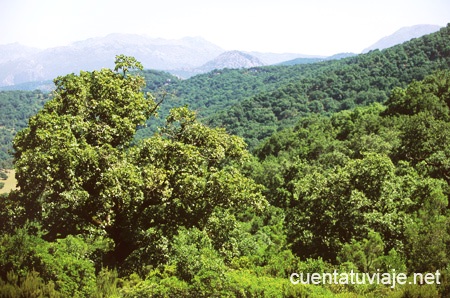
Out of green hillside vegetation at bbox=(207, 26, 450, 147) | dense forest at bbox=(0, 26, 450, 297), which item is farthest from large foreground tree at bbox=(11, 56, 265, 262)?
green hillside vegetation at bbox=(207, 26, 450, 147)

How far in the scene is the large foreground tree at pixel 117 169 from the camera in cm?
1318

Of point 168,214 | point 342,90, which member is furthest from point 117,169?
point 342,90

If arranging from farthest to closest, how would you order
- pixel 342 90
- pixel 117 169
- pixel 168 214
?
pixel 342 90, pixel 168 214, pixel 117 169

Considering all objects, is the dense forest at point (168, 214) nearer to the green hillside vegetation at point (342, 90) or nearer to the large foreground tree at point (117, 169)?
the large foreground tree at point (117, 169)

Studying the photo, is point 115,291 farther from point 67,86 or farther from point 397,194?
point 397,194

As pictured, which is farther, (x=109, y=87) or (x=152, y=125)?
(x=152, y=125)

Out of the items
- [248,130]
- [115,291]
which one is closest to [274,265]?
[115,291]

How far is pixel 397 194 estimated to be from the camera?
19.6 m

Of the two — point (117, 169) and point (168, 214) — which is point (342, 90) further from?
point (117, 169)

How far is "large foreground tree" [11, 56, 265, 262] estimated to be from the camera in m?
13.2

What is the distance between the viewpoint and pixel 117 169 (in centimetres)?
1325

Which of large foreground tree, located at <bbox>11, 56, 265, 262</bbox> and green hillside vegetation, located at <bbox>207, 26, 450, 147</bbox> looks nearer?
large foreground tree, located at <bbox>11, 56, 265, 262</bbox>

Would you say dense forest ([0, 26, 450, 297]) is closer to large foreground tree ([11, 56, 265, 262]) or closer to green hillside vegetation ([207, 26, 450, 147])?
large foreground tree ([11, 56, 265, 262])

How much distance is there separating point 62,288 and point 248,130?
132m
